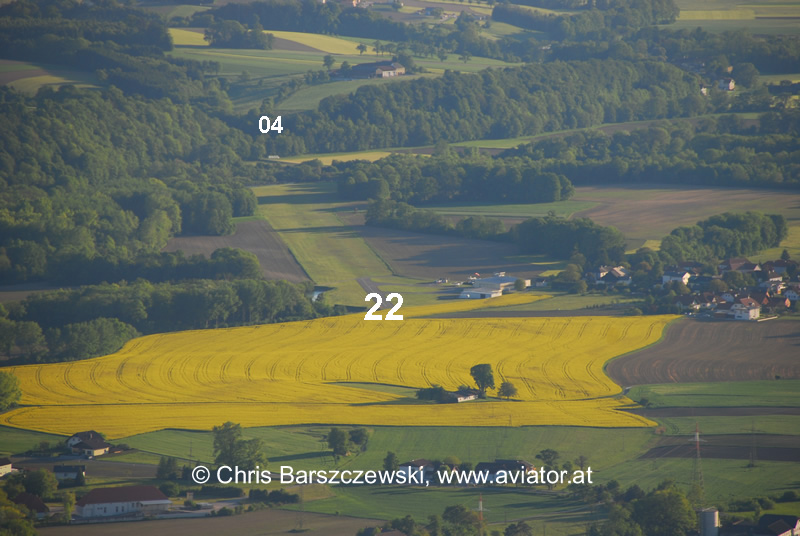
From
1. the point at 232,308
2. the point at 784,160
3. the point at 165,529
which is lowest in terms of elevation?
the point at 165,529

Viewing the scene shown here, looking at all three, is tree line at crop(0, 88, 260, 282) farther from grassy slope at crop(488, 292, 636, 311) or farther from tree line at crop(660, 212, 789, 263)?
tree line at crop(660, 212, 789, 263)

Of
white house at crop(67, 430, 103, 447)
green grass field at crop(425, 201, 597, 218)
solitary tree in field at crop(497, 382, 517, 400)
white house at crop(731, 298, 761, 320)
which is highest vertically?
green grass field at crop(425, 201, 597, 218)

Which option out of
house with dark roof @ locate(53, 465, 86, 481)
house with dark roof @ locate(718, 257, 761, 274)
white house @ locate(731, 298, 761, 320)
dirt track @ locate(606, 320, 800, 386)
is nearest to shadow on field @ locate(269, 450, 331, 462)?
house with dark roof @ locate(53, 465, 86, 481)

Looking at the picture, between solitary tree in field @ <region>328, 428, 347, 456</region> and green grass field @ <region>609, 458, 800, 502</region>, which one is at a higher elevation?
solitary tree in field @ <region>328, 428, 347, 456</region>

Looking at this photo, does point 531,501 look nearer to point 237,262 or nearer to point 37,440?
point 37,440

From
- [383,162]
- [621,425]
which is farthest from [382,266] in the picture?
[621,425]

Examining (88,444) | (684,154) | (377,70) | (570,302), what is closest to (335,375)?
(88,444)
